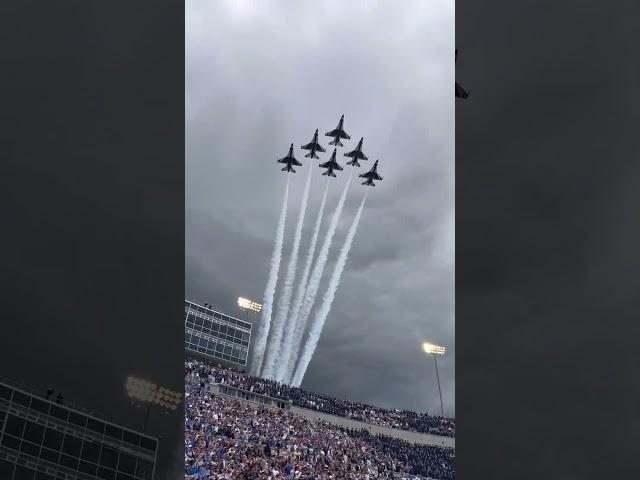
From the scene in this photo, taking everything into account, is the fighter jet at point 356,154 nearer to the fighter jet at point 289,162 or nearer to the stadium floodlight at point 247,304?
the fighter jet at point 289,162

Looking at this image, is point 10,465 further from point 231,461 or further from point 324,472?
point 324,472

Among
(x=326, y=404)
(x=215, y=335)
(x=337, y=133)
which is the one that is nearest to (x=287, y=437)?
(x=326, y=404)

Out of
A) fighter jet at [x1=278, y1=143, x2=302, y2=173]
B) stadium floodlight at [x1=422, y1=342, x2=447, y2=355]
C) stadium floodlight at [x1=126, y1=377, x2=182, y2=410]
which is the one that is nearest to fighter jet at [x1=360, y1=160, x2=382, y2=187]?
→ fighter jet at [x1=278, y1=143, x2=302, y2=173]

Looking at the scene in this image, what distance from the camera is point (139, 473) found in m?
35.0

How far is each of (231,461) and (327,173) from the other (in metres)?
56.6

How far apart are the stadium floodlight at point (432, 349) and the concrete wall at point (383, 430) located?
15408 mm

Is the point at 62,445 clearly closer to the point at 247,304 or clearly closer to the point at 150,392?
the point at 150,392

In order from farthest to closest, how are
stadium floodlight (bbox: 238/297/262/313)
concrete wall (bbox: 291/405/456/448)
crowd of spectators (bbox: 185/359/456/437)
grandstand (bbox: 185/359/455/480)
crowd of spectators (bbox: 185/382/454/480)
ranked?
1. stadium floodlight (bbox: 238/297/262/313)
2. crowd of spectators (bbox: 185/359/456/437)
3. concrete wall (bbox: 291/405/456/448)
4. grandstand (bbox: 185/359/455/480)
5. crowd of spectators (bbox: 185/382/454/480)

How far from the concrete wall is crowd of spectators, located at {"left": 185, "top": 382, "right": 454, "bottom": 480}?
2.41 metres

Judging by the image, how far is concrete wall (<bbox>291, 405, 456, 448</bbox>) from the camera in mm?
67688

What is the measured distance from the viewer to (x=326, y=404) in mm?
75875

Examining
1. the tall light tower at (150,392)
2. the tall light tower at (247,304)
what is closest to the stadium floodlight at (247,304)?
the tall light tower at (247,304)

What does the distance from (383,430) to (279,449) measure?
33.7 meters

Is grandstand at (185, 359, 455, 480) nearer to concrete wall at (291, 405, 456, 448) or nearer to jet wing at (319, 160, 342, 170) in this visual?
concrete wall at (291, 405, 456, 448)
